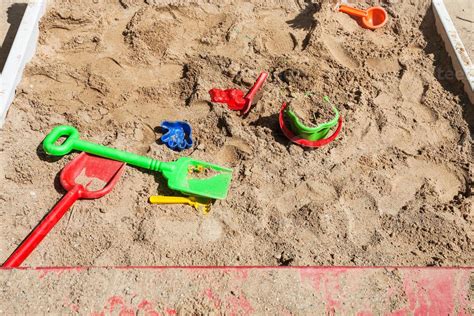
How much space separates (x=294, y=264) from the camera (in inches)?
75.2

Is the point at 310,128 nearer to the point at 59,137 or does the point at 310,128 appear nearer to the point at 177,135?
the point at 177,135

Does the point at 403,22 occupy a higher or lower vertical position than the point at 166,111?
higher

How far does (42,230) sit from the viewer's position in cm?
189

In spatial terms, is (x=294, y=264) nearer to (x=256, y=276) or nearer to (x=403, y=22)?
(x=256, y=276)

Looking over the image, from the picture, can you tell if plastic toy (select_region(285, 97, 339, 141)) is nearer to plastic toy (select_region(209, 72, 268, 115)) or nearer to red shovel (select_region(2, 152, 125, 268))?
plastic toy (select_region(209, 72, 268, 115))

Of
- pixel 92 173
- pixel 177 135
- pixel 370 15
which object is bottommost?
pixel 92 173

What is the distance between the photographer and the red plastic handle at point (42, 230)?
1812 mm

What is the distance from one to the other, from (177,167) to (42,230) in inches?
24.7

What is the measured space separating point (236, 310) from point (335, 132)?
1.09m

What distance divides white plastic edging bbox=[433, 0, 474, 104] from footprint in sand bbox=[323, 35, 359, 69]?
60 cm

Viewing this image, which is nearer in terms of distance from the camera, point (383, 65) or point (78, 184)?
point (78, 184)

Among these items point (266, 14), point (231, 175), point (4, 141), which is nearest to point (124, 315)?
point (231, 175)

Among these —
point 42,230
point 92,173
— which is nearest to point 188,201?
point 92,173

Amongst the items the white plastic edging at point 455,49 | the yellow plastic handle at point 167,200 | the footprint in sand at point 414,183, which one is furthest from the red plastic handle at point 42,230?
the white plastic edging at point 455,49
